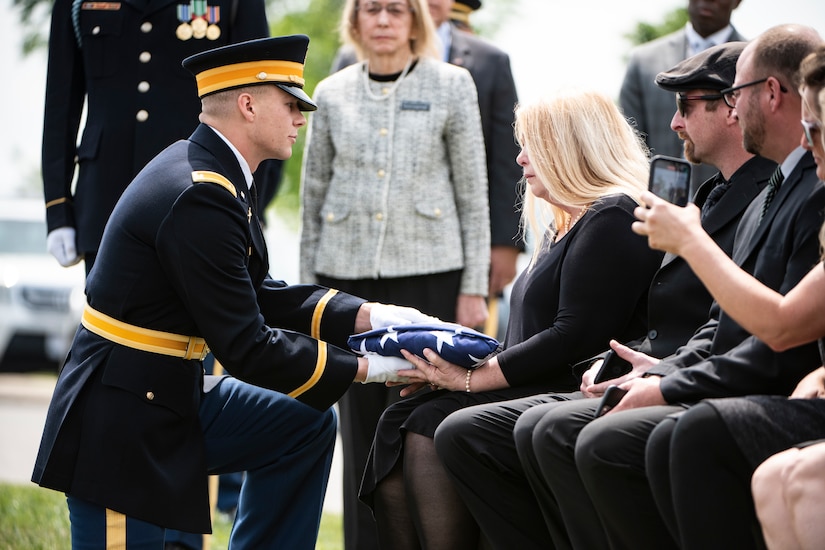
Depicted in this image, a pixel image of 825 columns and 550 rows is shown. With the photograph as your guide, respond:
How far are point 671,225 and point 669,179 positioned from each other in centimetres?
19

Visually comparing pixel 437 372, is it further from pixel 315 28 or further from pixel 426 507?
pixel 315 28

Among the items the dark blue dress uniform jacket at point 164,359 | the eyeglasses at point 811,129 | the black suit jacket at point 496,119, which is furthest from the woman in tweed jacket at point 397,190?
the eyeglasses at point 811,129

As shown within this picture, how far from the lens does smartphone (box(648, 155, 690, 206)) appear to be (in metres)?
3.22

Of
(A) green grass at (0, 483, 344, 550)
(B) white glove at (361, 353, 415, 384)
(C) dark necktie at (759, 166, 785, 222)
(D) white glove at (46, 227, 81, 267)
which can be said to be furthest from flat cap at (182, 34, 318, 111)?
(A) green grass at (0, 483, 344, 550)

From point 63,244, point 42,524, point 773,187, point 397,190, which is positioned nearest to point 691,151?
point 773,187

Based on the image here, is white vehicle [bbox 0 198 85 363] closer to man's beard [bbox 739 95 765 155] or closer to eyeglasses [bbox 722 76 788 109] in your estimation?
eyeglasses [bbox 722 76 788 109]

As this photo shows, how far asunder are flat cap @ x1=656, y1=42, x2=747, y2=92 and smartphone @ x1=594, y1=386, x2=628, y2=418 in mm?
1026

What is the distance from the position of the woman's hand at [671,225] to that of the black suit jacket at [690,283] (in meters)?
0.62

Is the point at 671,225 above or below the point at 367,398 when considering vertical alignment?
above

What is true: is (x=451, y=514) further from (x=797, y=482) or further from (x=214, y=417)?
(x=797, y=482)

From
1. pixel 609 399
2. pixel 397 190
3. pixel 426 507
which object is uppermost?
pixel 397 190

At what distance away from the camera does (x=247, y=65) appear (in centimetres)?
401

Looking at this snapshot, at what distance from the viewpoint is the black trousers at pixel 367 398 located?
5.16m

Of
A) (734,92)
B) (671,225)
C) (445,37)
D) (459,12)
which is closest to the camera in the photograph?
(671,225)
